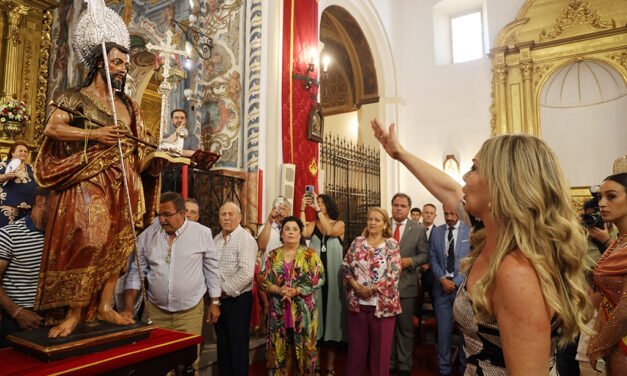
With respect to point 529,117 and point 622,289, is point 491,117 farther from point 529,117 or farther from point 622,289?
point 622,289

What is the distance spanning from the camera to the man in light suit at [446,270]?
427 centimetres

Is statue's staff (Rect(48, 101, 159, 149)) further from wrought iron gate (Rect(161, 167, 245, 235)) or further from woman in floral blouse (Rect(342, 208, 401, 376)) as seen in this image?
wrought iron gate (Rect(161, 167, 245, 235))

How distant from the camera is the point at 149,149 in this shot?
219 cm

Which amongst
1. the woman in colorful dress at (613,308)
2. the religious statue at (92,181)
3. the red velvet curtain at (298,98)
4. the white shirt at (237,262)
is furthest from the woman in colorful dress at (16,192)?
the woman in colorful dress at (613,308)

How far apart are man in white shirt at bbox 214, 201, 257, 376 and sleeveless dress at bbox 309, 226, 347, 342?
1.11 meters

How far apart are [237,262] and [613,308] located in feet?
8.74

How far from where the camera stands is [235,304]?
143 inches

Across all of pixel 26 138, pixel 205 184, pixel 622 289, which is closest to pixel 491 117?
pixel 205 184

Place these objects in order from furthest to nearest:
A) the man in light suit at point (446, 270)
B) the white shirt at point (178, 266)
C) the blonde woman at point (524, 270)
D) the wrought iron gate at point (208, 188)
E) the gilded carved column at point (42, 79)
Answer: the gilded carved column at point (42, 79), the wrought iron gate at point (208, 188), the man in light suit at point (446, 270), the white shirt at point (178, 266), the blonde woman at point (524, 270)

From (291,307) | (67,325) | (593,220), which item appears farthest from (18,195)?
(593,220)

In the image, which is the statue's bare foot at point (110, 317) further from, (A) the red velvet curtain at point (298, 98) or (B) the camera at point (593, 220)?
(A) the red velvet curtain at point (298, 98)

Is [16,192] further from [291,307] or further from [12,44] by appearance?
[12,44]

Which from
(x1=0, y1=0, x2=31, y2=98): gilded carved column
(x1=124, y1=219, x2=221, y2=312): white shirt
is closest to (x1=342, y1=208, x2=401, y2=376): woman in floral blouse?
(x1=124, y1=219, x2=221, y2=312): white shirt

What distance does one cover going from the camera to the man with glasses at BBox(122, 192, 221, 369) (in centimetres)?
307
